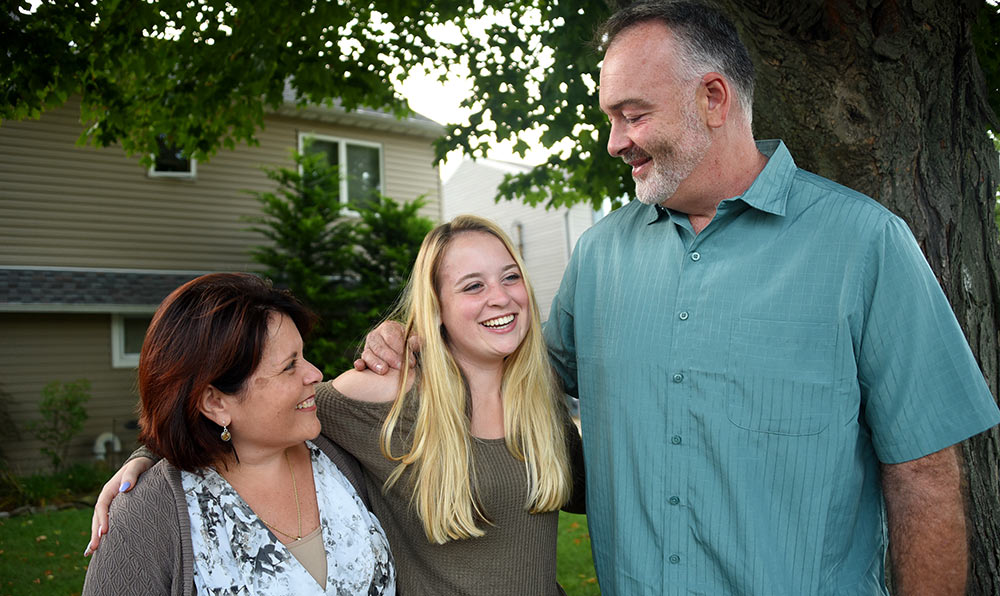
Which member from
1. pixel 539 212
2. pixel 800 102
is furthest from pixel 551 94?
pixel 539 212

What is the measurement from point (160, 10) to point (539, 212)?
65.6 feet

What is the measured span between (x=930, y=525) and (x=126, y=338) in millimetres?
14047

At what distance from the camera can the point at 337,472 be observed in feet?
9.14

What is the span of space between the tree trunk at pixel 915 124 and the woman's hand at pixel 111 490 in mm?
2585

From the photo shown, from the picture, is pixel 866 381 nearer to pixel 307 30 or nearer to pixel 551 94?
pixel 551 94

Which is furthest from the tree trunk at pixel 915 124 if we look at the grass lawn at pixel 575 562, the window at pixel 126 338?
the window at pixel 126 338

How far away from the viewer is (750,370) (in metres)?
2.23

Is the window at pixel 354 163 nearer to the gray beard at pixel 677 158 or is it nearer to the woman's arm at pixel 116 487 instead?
the woman's arm at pixel 116 487

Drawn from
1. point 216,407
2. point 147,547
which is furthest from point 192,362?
point 147,547

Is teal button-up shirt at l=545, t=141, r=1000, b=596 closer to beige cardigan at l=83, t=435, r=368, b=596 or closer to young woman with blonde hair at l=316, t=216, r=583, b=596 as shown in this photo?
young woman with blonde hair at l=316, t=216, r=583, b=596

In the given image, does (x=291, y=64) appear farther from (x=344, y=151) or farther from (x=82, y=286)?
(x=344, y=151)

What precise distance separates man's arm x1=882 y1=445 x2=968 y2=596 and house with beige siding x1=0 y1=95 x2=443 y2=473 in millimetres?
11246

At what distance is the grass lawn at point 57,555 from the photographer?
690 cm

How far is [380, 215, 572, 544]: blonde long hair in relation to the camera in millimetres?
2682
